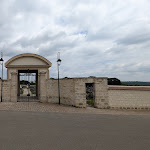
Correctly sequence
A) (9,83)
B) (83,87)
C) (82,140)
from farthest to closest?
(9,83), (83,87), (82,140)

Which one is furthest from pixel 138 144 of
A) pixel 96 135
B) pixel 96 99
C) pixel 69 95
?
pixel 69 95

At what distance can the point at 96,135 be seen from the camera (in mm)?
5207

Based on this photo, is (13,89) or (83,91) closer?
(83,91)

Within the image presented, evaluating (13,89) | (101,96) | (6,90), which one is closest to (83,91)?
(101,96)

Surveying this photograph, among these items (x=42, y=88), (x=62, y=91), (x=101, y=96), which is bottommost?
(x=101, y=96)

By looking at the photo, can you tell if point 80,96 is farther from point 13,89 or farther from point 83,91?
point 13,89

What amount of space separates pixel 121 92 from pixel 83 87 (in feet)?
10.00

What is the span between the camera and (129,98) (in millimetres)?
11820

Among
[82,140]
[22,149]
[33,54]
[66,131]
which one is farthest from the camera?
[33,54]

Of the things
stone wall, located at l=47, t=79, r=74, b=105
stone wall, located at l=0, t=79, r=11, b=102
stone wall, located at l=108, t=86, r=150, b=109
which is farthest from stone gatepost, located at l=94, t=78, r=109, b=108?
stone wall, located at l=0, t=79, r=11, b=102

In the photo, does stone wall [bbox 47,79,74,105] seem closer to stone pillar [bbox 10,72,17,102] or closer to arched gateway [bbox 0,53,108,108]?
arched gateway [bbox 0,53,108,108]

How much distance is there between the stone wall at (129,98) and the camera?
1182 cm

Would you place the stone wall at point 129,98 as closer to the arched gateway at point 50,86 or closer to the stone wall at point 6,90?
the arched gateway at point 50,86

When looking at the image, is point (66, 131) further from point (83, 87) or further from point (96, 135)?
point (83, 87)
